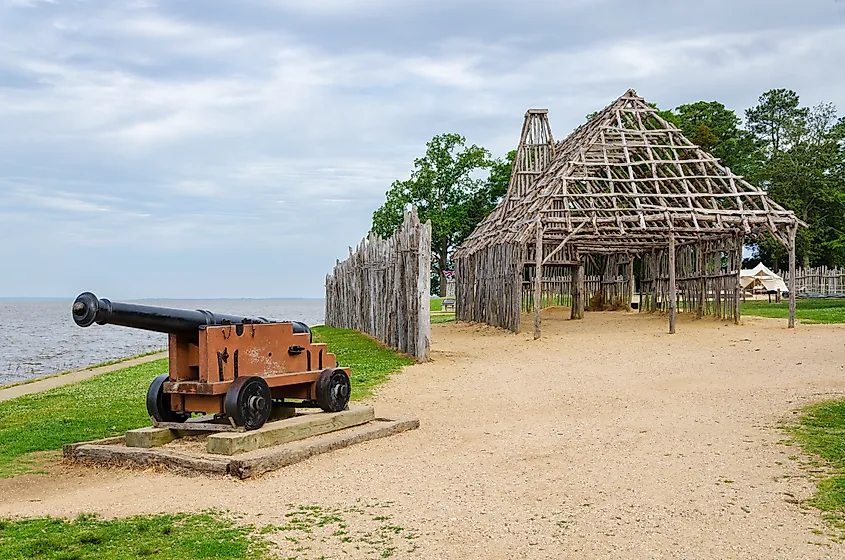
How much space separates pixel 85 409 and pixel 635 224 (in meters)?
18.1

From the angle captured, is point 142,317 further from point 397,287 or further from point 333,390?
point 397,287

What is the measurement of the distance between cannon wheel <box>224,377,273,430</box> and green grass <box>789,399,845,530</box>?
184 inches

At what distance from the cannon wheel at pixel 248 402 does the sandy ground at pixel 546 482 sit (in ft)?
A: 2.30

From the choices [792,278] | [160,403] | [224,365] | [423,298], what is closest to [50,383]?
[423,298]

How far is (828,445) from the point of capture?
26.1 feet

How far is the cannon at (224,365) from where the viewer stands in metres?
7.91

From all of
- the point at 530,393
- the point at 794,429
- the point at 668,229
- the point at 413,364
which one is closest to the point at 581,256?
the point at 668,229

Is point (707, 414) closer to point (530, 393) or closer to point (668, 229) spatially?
point (530, 393)

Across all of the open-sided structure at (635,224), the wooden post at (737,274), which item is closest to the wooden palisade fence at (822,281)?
the open-sided structure at (635,224)

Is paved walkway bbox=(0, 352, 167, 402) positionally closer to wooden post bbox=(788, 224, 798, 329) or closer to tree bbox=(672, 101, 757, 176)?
wooden post bbox=(788, 224, 798, 329)

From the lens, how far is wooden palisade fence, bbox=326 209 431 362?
55.1ft

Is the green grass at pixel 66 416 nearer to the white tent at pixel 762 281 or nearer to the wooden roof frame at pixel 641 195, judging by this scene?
the wooden roof frame at pixel 641 195

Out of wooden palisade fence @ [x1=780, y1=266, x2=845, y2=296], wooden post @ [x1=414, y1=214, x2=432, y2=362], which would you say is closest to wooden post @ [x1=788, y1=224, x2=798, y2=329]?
wooden post @ [x1=414, y1=214, x2=432, y2=362]

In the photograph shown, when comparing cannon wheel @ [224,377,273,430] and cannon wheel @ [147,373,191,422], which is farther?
cannon wheel @ [147,373,191,422]
